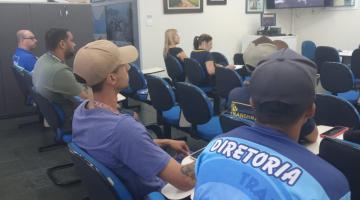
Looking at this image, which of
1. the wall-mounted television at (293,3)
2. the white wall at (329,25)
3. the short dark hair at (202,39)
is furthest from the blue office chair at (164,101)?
the white wall at (329,25)

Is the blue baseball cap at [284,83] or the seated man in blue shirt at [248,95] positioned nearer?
the blue baseball cap at [284,83]

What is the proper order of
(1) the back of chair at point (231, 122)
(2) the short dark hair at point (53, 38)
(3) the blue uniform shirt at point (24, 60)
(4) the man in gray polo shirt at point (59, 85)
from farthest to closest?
(3) the blue uniform shirt at point (24, 60) < (2) the short dark hair at point (53, 38) < (4) the man in gray polo shirt at point (59, 85) < (1) the back of chair at point (231, 122)

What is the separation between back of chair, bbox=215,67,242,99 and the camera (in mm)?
3650

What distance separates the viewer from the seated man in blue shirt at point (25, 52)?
424 centimetres

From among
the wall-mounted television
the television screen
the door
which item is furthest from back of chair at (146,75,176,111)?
the wall-mounted television

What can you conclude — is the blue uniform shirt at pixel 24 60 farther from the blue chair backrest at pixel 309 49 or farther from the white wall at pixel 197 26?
the blue chair backrest at pixel 309 49

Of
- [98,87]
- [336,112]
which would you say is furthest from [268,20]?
[98,87]

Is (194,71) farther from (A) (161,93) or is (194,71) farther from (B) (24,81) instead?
(B) (24,81)

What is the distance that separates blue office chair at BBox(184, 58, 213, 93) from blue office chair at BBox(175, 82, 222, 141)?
1.65 metres

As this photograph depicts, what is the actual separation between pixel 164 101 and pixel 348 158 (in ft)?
6.15

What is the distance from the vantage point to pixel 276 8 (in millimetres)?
7547

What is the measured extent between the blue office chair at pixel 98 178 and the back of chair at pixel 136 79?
2641 millimetres

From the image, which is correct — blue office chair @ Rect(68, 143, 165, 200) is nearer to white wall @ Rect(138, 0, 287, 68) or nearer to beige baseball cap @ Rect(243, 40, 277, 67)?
beige baseball cap @ Rect(243, 40, 277, 67)

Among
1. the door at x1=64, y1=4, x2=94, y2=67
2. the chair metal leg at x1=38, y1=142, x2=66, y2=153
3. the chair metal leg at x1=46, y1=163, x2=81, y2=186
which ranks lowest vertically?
the chair metal leg at x1=46, y1=163, x2=81, y2=186
